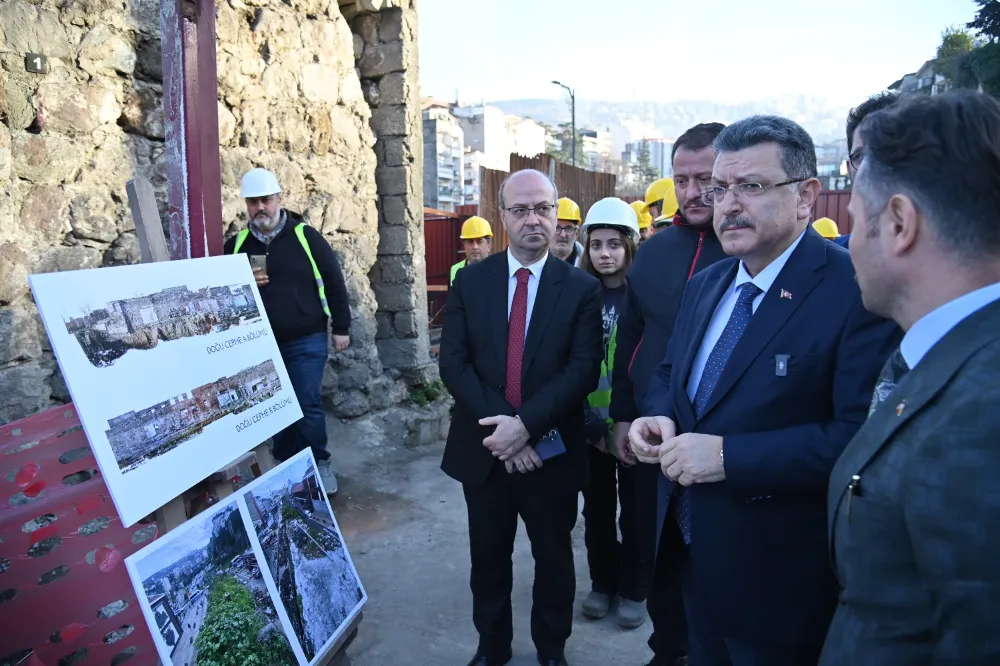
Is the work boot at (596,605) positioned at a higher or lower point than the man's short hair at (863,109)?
lower

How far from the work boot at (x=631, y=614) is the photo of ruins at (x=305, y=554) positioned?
51.0 inches

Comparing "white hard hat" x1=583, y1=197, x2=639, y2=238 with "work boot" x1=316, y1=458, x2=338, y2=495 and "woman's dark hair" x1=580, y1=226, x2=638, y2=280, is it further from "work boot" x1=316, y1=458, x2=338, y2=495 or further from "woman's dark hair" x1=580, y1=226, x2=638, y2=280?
"work boot" x1=316, y1=458, x2=338, y2=495

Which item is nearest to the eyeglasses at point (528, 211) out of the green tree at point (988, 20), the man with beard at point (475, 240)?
the man with beard at point (475, 240)

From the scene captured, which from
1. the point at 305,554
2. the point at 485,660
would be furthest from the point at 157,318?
the point at 485,660

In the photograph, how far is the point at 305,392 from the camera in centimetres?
456

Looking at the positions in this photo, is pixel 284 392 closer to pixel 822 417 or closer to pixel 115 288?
pixel 115 288

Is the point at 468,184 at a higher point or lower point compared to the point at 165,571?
higher

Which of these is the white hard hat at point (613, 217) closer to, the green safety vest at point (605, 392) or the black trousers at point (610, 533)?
the green safety vest at point (605, 392)

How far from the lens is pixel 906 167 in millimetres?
1059

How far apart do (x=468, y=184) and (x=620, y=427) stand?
45087 millimetres

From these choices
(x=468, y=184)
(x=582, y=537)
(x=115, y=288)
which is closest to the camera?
(x=115, y=288)

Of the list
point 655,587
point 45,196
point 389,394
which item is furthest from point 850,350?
point 389,394

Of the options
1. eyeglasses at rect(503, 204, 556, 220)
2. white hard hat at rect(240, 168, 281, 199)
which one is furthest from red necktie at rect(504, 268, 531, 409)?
white hard hat at rect(240, 168, 281, 199)

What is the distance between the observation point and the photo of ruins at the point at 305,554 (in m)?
2.25
